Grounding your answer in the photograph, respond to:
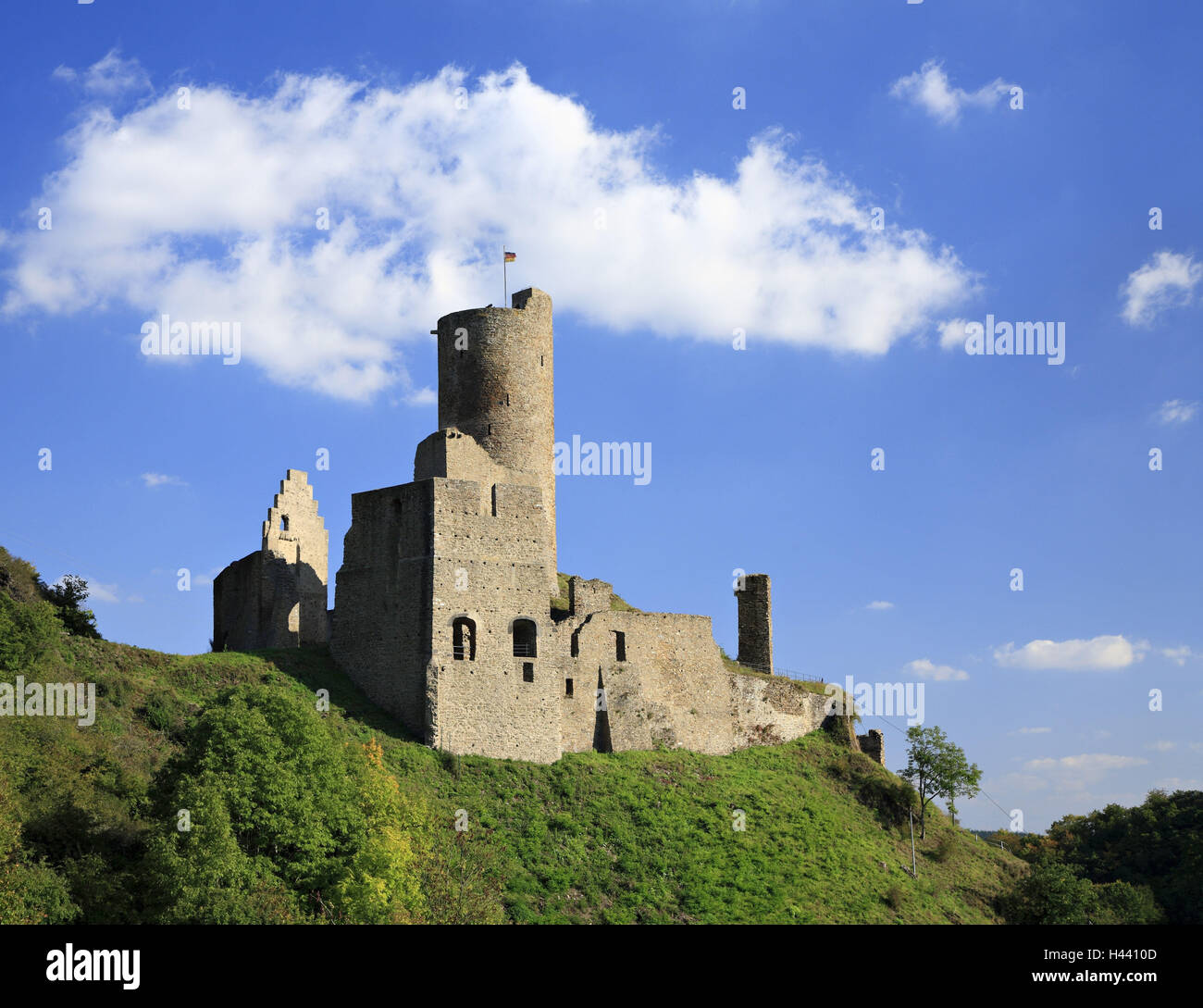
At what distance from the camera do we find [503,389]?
5866 cm

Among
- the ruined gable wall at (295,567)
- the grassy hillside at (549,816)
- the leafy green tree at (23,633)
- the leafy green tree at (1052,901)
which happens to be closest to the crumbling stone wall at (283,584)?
the ruined gable wall at (295,567)

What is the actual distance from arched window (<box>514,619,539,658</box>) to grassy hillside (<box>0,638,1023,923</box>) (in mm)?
4231

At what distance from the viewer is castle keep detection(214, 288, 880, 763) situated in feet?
155

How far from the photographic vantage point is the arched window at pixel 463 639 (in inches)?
1873

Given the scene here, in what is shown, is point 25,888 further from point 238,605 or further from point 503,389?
point 503,389

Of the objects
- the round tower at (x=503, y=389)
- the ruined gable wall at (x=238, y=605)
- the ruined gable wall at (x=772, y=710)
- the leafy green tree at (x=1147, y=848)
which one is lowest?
the leafy green tree at (x=1147, y=848)

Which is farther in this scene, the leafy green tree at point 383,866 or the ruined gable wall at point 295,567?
the ruined gable wall at point 295,567

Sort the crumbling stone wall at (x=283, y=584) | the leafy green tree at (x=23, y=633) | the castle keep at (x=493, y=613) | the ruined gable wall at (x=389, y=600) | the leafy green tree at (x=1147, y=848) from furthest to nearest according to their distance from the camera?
the leafy green tree at (x=1147, y=848) < the crumbling stone wall at (x=283, y=584) < the castle keep at (x=493, y=613) < the ruined gable wall at (x=389, y=600) < the leafy green tree at (x=23, y=633)

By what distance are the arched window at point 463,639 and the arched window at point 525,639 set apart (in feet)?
5.47

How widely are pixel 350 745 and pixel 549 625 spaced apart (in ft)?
37.2

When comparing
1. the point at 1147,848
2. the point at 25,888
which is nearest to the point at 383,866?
the point at 25,888

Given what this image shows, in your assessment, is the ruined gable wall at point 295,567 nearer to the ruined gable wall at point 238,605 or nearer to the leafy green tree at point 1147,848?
the ruined gable wall at point 238,605

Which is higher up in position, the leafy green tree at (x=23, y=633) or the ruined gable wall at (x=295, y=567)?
the ruined gable wall at (x=295, y=567)
